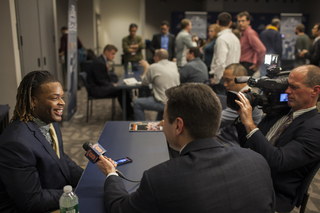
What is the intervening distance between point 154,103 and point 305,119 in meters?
2.47

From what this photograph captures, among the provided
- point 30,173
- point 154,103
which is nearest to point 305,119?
point 30,173

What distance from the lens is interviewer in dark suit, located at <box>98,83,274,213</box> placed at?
88 cm

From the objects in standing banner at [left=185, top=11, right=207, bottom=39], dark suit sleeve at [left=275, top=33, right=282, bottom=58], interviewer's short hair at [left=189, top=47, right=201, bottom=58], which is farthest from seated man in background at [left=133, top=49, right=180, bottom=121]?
standing banner at [left=185, top=11, right=207, bottom=39]

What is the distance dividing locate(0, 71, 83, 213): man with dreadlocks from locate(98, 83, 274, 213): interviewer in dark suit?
1.73ft

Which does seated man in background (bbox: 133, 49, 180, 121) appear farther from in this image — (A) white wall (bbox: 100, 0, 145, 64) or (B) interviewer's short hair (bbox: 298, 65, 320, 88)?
(A) white wall (bbox: 100, 0, 145, 64)

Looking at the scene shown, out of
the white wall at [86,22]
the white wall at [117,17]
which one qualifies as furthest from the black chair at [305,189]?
the white wall at [117,17]

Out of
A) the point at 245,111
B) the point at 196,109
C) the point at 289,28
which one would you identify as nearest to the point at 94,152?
Answer: the point at 196,109

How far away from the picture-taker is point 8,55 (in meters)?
3.04

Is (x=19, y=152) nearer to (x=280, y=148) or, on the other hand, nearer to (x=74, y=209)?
(x=74, y=209)

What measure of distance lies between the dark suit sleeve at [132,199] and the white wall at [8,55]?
2.48 m

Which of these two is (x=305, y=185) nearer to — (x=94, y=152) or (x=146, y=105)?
(x=94, y=152)

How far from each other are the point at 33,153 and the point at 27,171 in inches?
3.6

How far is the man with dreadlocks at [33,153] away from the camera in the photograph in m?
1.26

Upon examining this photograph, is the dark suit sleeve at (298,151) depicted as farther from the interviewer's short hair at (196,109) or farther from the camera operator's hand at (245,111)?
the interviewer's short hair at (196,109)
